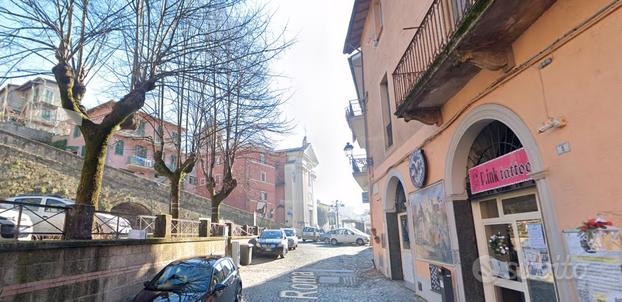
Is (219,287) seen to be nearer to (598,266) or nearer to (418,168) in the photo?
(418,168)

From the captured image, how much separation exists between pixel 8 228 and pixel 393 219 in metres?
10.8

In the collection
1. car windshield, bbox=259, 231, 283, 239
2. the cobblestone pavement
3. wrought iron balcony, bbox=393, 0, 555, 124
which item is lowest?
the cobblestone pavement

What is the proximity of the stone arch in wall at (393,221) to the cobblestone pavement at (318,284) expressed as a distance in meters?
0.57

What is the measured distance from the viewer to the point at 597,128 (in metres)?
3.20

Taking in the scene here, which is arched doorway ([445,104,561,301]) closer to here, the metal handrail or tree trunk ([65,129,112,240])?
the metal handrail

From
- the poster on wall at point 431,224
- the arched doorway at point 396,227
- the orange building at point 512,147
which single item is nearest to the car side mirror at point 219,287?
the orange building at point 512,147

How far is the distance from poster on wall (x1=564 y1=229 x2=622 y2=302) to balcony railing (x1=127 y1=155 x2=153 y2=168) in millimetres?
39366

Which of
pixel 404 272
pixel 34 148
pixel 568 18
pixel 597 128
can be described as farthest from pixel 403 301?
pixel 34 148

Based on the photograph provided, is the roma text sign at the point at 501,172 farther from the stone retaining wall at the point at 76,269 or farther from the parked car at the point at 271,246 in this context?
the parked car at the point at 271,246

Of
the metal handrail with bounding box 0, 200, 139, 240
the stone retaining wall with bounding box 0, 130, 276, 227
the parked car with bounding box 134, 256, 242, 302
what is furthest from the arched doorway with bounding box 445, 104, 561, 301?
the stone retaining wall with bounding box 0, 130, 276, 227

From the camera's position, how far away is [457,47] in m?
4.52

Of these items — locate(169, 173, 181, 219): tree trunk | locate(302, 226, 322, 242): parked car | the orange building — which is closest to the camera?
the orange building

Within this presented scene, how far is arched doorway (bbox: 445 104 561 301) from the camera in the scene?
4.50 meters

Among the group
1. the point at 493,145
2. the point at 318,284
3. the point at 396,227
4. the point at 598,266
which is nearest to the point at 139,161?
the point at 318,284
